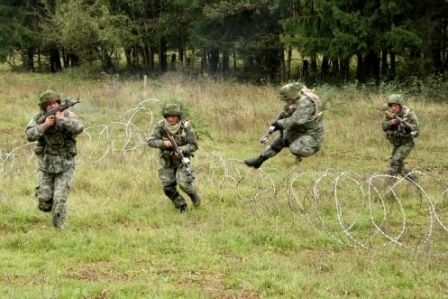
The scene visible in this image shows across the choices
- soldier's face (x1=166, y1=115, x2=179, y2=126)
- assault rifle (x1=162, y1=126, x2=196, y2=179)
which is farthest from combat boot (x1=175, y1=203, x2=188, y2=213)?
soldier's face (x1=166, y1=115, x2=179, y2=126)

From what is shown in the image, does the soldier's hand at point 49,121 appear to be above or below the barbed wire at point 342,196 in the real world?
above

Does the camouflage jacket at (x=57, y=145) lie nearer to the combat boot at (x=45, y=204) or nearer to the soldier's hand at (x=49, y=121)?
the soldier's hand at (x=49, y=121)

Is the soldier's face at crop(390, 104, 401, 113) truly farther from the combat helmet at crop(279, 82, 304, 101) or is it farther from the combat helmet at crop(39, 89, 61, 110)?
the combat helmet at crop(39, 89, 61, 110)

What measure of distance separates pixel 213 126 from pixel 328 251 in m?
9.47

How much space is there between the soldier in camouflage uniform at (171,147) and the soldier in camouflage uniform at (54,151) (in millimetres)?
1306

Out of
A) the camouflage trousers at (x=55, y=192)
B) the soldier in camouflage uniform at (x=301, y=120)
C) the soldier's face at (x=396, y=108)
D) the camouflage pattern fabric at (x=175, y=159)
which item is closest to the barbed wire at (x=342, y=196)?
the soldier in camouflage uniform at (x=301, y=120)

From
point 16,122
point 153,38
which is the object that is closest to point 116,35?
point 153,38

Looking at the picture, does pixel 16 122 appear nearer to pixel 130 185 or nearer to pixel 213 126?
pixel 213 126

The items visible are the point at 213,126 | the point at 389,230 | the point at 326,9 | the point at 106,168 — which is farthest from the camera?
the point at 326,9

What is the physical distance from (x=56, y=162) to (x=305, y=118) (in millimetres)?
3461

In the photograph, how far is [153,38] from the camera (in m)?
33.1

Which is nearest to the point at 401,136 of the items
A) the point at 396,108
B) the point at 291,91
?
the point at 396,108

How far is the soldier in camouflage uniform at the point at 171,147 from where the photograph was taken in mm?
8914

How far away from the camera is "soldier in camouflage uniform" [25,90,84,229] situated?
25.5ft
